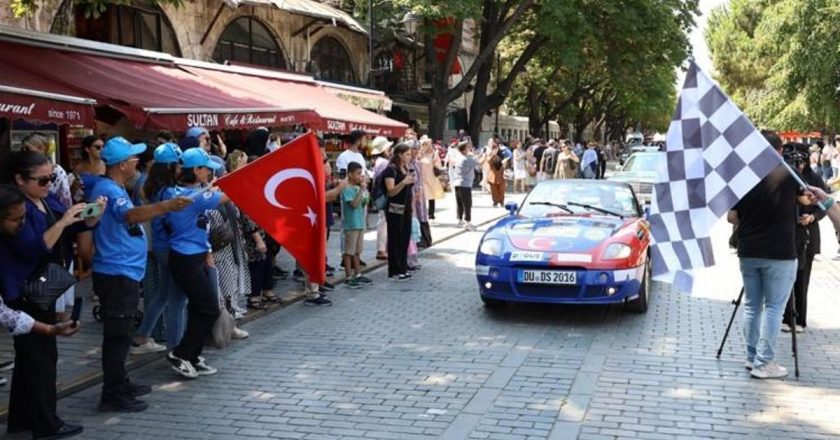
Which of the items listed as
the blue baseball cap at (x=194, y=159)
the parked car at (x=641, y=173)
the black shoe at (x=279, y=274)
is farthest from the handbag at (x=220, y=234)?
the parked car at (x=641, y=173)

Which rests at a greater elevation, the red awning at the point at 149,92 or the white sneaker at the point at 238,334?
the red awning at the point at 149,92

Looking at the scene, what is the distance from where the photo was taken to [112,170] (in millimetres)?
5293

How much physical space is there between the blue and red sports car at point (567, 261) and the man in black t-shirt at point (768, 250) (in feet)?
5.42

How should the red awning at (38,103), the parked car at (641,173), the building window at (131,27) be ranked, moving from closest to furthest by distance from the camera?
the red awning at (38,103) < the building window at (131,27) < the parked car at (641,173)

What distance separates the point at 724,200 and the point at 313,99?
11.2m

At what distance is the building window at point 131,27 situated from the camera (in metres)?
15.5

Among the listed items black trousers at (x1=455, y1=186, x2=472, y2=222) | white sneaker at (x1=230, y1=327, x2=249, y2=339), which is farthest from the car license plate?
black trousers at (x1=455, y1=186, x2=472, y2=222)

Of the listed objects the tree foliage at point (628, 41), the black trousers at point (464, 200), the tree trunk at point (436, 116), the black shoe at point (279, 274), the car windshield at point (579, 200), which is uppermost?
the tree foliage at point (628, 41)

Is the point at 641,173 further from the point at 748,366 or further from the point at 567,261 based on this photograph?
the point at 748,366

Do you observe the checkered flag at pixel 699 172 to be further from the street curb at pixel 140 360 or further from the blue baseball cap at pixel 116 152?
the street curb at pixel 140 360

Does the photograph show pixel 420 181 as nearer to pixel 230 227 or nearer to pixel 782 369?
pixel 230 227

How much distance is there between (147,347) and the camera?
267 inches

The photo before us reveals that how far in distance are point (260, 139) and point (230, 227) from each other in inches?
122

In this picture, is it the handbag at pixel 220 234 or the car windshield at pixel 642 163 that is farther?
the car windshield at pixel 642 163
